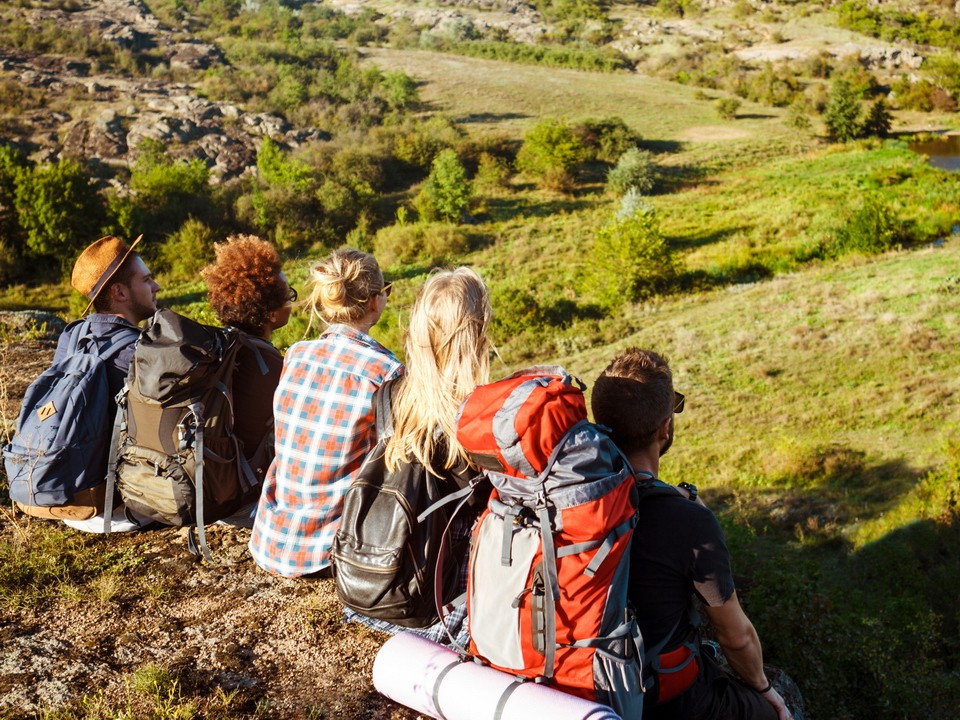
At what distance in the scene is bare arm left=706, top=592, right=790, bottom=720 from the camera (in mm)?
2131

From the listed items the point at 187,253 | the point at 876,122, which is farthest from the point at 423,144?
the point at 876,122

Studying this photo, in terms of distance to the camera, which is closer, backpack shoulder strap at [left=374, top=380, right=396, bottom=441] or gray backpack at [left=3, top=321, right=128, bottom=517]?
backpack shoulder strap at [left=374, top=380, right=396, bottom=441]

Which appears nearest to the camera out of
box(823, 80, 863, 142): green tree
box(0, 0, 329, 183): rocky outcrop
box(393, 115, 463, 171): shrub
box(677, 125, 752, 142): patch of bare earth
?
box(0, 0, 329, 183): rocky outcrop

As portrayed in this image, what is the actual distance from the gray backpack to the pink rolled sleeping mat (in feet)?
5.61

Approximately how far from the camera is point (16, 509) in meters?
4.25

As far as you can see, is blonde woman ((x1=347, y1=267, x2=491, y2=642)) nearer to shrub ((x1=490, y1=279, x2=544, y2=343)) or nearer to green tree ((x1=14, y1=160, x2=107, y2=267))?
shrub ((x1=490, y1=279, x2=544, y2=343))

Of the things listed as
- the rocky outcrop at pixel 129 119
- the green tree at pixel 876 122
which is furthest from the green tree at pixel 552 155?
the green tree at pixel 876 122

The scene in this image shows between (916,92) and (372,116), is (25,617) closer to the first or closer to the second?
(372,116)

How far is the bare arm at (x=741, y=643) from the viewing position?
83.9 inches

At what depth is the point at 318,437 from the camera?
2.70m

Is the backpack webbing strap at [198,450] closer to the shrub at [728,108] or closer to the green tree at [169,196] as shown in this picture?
the green tree at [169,196]

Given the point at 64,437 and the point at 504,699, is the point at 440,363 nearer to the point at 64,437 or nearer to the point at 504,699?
the point at 504,699

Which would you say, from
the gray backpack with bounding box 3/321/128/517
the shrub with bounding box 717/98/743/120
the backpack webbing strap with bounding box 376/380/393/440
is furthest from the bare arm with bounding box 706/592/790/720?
the shrub with bounding box 717/98/743/120

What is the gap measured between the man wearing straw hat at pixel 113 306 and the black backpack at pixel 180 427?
0.26 metres
